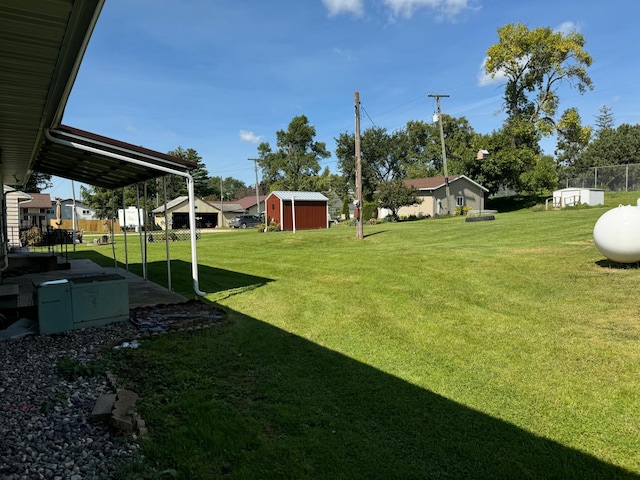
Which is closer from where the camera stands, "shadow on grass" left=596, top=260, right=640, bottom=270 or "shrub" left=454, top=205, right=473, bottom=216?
"shadow on grass" left=596, top=260, right=640, bottom=270

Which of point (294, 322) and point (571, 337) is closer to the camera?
point (571, 337)

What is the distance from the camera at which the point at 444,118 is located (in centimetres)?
5512

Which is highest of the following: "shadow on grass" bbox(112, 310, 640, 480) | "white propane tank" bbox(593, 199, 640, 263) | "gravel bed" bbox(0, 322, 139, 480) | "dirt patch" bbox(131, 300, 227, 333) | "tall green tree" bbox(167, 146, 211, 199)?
"tall green tree" bbox(167, 146, 211, 199)

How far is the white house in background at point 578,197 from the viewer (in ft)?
89.9

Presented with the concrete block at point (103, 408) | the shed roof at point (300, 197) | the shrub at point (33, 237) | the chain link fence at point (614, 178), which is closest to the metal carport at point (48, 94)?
the concrete block at point (103, 408)

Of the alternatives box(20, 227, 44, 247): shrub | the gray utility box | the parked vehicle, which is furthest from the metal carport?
the parked vehicle

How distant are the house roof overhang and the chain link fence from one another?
37.1 metres

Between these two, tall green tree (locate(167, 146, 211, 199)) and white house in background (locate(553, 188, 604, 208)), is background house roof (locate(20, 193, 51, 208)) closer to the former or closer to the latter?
tall green tree (locate(167, 146, 211, 199))

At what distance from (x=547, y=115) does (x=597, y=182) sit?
7315 mm

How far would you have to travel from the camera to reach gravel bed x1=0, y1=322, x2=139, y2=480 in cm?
280

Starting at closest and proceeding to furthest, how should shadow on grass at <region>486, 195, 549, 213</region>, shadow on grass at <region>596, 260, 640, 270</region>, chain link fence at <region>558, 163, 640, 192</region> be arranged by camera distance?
shadow on grass at <region>596, 260, 640, 270</region> < chain link fence at <region>558, 163, 640, 192</region> < shadow on grass at <region>486, 195, 549, 213</region>

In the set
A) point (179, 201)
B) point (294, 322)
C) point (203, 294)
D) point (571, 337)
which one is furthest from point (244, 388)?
point (179, 201)

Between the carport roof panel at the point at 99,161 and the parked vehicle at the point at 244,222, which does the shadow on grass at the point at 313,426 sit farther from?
the parked vehicle at the point at 244,222

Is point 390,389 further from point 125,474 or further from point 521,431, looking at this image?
point 125,474
